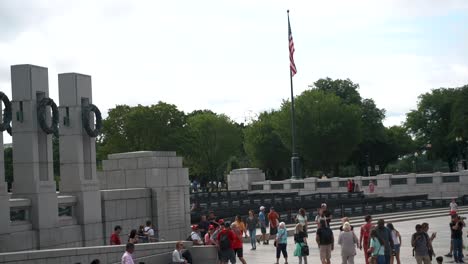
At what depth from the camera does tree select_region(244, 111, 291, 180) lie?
9500 cm

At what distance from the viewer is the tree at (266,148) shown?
312 feet

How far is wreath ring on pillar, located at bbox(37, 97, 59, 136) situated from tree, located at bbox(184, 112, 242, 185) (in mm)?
71564

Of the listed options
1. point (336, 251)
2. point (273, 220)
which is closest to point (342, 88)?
point (273, 220)

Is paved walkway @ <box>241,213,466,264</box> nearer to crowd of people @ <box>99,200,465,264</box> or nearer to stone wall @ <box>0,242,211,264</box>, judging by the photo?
crowd of people @ <box>99,200,465,264</box>

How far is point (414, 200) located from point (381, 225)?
102 ft

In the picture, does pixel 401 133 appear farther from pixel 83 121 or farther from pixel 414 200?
pixel 83 121

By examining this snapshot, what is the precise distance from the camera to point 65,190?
25125mm

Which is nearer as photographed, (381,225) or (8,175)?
(381,225)

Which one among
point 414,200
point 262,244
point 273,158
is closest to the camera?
point 262,244

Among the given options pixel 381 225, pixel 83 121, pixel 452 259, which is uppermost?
pixel 83 121

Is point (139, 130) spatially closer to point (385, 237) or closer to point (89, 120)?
point (89, 120)

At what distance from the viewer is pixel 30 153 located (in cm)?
2288

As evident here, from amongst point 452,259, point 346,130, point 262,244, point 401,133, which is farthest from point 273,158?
point 452,259

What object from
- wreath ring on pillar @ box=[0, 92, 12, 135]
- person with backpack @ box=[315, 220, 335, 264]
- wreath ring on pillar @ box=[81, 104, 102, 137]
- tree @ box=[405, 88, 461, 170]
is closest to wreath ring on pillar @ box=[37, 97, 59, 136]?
wreath ring on pillar @ box=[0, 92, 12, 135]
